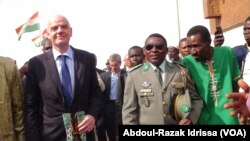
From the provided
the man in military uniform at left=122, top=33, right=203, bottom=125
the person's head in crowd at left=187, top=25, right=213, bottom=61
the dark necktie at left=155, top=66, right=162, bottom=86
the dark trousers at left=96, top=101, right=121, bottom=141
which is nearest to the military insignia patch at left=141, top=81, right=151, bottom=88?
the man in military uniform at left=122, top=33, right=203, bottom=125

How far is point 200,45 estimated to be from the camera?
157 inches

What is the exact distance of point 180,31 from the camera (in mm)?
14438

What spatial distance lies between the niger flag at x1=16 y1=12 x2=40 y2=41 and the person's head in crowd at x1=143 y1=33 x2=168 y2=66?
31.0ft

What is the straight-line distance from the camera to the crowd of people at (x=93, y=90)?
354 cm

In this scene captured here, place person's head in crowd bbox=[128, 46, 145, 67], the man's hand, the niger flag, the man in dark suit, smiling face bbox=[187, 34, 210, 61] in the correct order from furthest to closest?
the niger flag
person's head in crowd bbox=[128, 46, 145, 67]
smiling face bbox=[187, 34, 210, 61]
the man in dark suit
the man's hand

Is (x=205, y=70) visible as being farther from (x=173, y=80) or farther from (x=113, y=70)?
(x=113, y=70)

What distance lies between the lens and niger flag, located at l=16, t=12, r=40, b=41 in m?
13.2

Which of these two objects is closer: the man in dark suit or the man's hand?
the man's hand

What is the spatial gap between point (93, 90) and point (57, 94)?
0.38 metres

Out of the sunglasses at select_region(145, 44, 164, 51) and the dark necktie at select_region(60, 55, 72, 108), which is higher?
the sunglasses at select_region(145, 44, 164, 51)

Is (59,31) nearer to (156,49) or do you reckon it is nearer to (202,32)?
(156,49)

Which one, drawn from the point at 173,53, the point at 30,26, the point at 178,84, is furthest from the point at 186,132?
the point at 30,26

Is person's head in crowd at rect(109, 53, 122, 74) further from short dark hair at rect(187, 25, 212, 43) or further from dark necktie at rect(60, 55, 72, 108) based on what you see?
dark necktie at rect(60, 55, 72, 108)

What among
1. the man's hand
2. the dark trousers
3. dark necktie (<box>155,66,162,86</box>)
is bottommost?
the dark trousers
